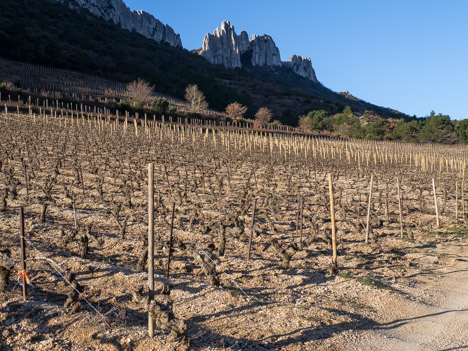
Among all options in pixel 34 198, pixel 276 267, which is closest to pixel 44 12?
pixel 34 198

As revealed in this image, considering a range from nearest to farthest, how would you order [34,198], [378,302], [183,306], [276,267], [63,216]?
[183,306] → [378,302] → [276,267] → [63,216] → [34,198]

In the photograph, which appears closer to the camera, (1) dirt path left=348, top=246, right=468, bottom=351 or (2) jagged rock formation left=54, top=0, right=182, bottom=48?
(1) dirt path left=348, top=246, right=468, bottom=351

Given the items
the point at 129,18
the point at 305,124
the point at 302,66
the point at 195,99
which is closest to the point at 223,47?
the point at 129,18

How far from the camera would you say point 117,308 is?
4.78m

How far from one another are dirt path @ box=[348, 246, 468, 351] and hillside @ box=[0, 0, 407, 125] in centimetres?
5883

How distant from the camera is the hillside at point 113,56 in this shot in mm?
55750

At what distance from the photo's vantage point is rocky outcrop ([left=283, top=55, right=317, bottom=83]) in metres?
169

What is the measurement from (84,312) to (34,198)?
586 cm

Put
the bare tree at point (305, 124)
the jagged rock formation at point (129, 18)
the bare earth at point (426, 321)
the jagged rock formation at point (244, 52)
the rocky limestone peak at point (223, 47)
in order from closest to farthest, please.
→ the bare earth at point (426, 321), the bare tree at point (305, 124), the jagged rock formation at point (129, 18), the rocky limestone peak at point (223, 47), the jagged rock formation at point (244, 52)

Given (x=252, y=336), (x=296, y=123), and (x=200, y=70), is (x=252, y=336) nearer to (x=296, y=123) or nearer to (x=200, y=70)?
(x=296, y=123)

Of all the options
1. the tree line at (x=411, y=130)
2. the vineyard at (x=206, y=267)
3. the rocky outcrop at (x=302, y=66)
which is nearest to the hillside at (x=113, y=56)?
the tree line at (x=411, y=130)

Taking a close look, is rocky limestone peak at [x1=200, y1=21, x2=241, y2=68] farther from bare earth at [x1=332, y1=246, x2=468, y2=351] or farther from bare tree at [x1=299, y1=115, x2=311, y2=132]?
bare earth at [x1=332, y1=246, x2=468, y2=351]

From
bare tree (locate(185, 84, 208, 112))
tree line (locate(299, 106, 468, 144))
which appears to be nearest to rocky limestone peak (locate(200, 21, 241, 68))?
bare tree (locate(185, 84, 208, 112))

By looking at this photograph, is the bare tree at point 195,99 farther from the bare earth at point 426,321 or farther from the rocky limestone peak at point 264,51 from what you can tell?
the rocky limestone peak at point 264,51
